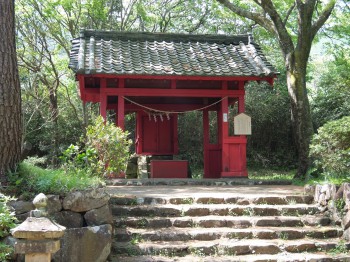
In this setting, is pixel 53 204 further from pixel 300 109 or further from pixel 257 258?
pixel 300 109

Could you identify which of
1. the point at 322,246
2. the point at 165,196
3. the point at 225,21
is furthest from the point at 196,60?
the point at 225,21

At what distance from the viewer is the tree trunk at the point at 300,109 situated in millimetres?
11172

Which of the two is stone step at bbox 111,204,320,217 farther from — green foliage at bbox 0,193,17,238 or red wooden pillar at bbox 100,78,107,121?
red wooden pillar at bbox 100,78,107,121

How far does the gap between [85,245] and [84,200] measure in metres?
0.62

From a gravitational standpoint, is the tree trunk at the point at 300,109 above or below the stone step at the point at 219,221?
above

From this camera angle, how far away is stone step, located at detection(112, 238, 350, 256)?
6.07 metres

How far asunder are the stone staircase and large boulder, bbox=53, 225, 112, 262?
1.18 ft

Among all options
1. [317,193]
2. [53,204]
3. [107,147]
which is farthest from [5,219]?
[317,193]

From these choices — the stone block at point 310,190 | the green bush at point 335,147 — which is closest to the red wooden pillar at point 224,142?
the stone block at point 310,190

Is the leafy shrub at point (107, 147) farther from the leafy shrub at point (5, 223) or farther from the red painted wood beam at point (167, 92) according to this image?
the leafy shrub at point (5, 223)

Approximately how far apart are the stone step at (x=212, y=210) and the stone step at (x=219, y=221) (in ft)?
0.52

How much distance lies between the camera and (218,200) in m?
7.70

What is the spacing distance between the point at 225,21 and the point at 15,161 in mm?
19378

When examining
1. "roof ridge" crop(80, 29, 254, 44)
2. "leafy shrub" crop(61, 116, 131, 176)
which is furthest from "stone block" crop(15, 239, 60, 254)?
"roof ridge" crop(80, 29, 254, 44)
